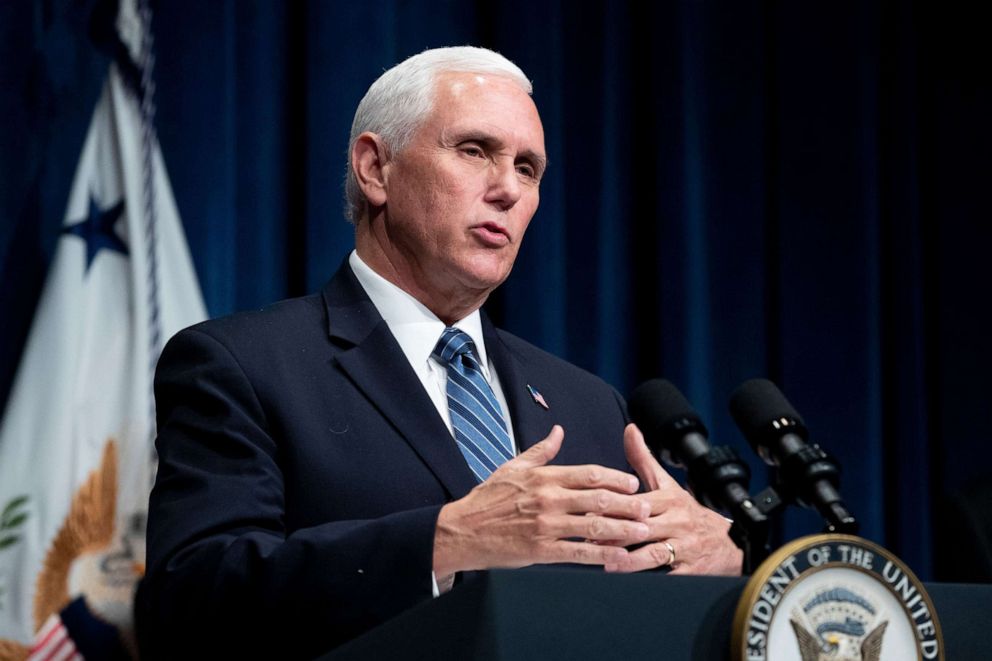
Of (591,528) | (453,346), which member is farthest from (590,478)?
(453,346)

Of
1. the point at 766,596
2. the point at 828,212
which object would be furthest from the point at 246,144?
the point at 766,596

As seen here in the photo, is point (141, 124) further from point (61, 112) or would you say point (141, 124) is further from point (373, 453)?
point (373, 453)

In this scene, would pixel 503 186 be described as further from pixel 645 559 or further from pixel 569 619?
pixel 569 619

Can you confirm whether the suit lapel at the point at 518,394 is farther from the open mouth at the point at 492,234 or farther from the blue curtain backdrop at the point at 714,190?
the blue curtain backdrop at the point at 714,190

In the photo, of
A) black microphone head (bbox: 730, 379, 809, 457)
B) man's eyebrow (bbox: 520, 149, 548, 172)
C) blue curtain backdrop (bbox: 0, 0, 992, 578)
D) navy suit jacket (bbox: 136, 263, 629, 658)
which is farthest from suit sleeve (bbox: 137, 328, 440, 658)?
blue curtain backdrop (bbox: 0, 0, 992, 578)

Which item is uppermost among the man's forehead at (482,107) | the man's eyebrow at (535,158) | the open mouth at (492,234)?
the man's forehead at (482,107)

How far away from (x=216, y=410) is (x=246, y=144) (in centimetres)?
112

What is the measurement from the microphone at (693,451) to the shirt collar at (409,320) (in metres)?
0.68

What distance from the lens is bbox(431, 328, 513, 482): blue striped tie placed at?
6.23 ft

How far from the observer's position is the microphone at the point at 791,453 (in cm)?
127

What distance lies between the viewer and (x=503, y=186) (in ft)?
6.91

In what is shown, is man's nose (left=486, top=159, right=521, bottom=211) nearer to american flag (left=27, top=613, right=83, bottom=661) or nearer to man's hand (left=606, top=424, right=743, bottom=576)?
man's hand (left=606, top=424, right=743, bottom=576)

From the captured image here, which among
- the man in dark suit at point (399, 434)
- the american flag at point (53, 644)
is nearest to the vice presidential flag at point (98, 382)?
the american flag at point (53, 644)

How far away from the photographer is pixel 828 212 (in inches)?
133
